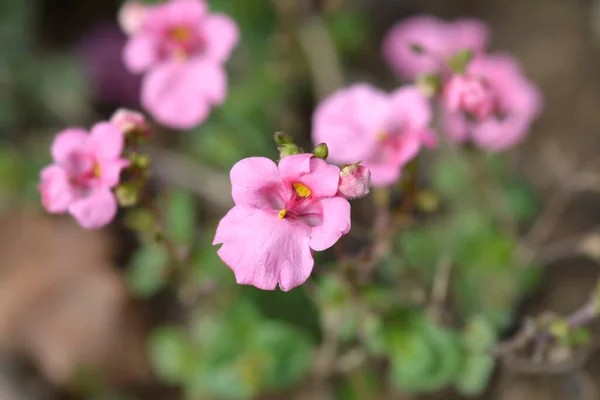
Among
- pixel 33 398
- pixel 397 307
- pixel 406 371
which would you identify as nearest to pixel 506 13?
pixel 397 307

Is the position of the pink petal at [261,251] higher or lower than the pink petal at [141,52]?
lower

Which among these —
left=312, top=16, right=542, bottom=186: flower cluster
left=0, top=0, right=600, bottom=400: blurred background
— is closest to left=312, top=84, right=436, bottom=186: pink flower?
left=312, top=16, right=542, bottom=186: flower cluster

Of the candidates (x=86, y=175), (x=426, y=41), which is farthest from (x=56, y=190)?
(x=426, y=41)

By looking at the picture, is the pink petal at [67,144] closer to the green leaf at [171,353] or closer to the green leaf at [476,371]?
the green leaf at [171,353]

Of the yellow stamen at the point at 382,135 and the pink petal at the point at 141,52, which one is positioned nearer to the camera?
the yellow stamen at the point at 382,135

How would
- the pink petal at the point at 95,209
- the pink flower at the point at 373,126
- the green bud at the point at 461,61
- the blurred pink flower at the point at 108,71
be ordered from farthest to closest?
1. the blurred pink flower at the point at 108,71
2. the pink flower at the point at 373,126
3. the green bud at the point at 461,61
4. the pink petal at the point at 95,209

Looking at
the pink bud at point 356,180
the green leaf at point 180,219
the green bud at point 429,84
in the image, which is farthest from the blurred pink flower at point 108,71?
the pink bud at point 356,180
